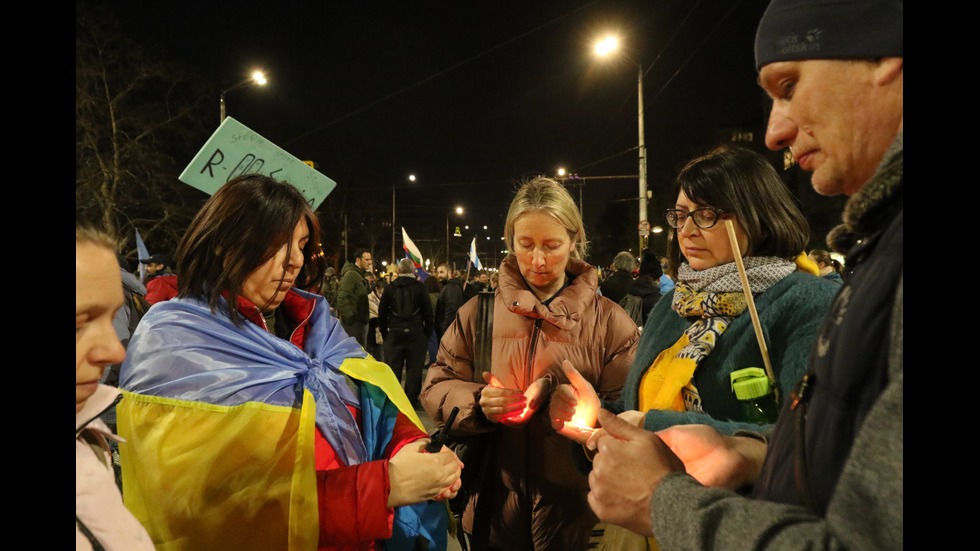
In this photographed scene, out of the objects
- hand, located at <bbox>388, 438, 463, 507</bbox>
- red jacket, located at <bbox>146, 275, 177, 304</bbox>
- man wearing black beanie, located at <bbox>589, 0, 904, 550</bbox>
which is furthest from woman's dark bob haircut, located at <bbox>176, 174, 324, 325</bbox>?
red jacket, located at <bbox>146, 275, 177, 304</bbox>

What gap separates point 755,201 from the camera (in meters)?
1.99

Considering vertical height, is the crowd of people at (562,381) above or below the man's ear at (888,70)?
below

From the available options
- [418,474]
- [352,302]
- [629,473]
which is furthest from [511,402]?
[352,302]

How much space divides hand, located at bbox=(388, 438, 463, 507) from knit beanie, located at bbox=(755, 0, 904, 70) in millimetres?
1610

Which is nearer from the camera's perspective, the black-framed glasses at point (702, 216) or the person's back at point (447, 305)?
the black-framed glasses at point (702, 216)

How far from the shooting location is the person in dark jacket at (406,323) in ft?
27.7

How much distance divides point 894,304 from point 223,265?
6.39 feet

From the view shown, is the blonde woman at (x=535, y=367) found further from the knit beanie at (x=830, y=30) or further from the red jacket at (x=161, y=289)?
the red jacket at (x=161, y=289)

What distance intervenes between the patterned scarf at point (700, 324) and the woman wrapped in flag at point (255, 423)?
86 cm

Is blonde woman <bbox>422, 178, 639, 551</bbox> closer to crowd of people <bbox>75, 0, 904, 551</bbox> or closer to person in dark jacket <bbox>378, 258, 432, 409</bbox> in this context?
crowd of people <bbox>75, 0, 904, 551</bbox>

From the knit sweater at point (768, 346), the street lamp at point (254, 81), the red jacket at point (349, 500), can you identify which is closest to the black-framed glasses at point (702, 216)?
the knit sweater at point (768, 346)

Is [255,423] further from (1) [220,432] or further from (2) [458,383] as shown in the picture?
(2) [458,383]

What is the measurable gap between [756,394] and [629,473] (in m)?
0.73

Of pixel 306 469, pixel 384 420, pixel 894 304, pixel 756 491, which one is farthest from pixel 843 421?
pixel 384 420
